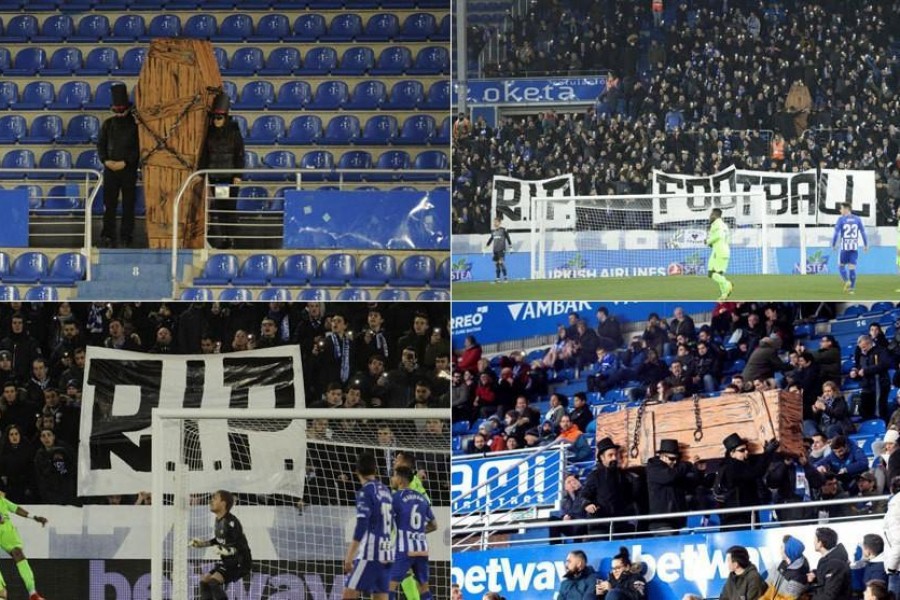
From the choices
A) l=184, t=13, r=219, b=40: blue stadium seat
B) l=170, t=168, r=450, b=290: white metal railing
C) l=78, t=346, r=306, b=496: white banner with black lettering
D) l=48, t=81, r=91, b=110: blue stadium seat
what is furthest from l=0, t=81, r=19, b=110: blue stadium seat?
l=78, t=346, r=306, b=496: white banner with black lettering

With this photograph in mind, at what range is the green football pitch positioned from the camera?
1055 centimetres

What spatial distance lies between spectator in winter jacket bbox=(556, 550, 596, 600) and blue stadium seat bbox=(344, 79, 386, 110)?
14.4ft

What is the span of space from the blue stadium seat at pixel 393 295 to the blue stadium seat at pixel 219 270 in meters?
1.05

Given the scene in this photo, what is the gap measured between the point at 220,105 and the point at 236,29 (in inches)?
87.2

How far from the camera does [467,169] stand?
11.8 meters

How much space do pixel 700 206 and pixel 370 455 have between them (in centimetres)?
453

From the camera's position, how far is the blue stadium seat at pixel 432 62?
11.5 m

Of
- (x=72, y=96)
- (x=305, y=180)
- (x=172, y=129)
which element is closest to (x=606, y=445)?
(x=305, y=180)

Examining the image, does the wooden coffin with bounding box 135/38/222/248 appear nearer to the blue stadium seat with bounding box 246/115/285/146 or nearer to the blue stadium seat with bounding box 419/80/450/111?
the blue stadium seat with bounding box 246/115/285/146

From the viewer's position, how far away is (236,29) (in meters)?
12.1

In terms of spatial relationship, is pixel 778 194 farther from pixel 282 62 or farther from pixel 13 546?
pixel 13 546

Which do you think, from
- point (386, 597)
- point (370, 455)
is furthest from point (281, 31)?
point (386, 597)

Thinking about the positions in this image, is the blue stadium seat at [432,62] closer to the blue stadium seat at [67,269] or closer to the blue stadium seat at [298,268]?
the blue stadium seat at [298,268]

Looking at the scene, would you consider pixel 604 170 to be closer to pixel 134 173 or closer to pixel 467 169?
pixel 467 169
